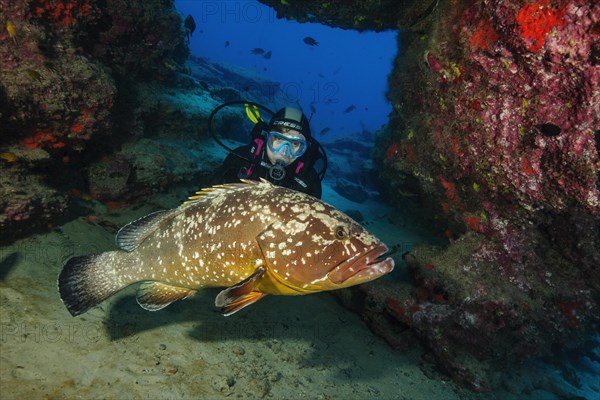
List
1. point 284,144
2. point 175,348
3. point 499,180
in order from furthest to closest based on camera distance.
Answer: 1. point 284,144
2. point 499,180
3. point 175,348

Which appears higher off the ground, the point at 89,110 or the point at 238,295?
the point at 89,110

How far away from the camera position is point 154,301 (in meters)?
3.62

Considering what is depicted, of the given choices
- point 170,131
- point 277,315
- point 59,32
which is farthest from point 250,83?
point 277,315

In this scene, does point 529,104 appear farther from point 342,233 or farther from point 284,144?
point 284,144

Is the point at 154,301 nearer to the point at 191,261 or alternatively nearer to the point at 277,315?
the point at 191,261

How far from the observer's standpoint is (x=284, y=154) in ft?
19.4

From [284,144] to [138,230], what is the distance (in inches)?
114

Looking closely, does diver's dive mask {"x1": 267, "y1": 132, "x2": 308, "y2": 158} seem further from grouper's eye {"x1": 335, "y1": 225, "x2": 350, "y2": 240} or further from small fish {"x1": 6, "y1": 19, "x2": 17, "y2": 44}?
small fish {"x1": 6, "y1": 19, "x2": 17, "y2": 44}

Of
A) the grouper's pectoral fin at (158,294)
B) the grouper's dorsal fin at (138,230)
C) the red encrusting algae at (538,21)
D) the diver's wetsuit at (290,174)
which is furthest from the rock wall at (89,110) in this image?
the red encrusting algae at (538,21)

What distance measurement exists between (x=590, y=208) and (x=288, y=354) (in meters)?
4.15

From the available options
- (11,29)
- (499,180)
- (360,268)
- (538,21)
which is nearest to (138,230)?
(360,268)

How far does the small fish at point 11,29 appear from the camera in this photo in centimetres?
453

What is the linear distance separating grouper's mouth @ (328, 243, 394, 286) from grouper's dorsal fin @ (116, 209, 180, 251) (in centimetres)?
203

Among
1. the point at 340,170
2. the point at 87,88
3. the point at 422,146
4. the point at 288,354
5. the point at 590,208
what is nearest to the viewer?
the point at 590,208
